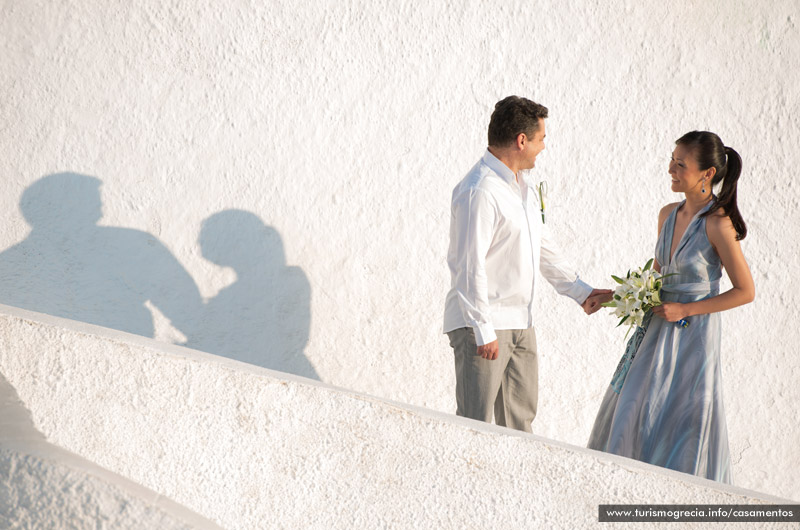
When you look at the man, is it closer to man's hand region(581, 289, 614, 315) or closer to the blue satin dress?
man's hand region(581, 289, 614, 315)

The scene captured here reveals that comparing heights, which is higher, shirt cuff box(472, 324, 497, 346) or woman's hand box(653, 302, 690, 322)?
woman's hand box(653, 302, 690, 322)

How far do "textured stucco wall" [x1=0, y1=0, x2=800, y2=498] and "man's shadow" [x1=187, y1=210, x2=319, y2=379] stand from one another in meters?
0.01

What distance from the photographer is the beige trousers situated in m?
3.23

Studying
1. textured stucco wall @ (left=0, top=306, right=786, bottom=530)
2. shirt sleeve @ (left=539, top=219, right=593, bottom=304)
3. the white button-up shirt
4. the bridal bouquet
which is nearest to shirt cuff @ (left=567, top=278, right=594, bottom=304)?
shirt sleeve @ (left=539, top=219, right=593, bottom=304)

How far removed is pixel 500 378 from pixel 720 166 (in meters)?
1.32

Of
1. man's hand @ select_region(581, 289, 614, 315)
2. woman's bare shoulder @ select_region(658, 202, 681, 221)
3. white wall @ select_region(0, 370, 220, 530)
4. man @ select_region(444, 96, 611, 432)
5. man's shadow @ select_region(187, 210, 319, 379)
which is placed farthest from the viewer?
man's shadow @ select_region(187, 210, 319, 379)

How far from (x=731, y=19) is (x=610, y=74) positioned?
884mm

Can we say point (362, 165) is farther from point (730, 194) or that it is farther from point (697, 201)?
point (730, 194)

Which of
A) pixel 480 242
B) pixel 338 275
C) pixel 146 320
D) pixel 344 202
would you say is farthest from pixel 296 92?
pixel 480 242

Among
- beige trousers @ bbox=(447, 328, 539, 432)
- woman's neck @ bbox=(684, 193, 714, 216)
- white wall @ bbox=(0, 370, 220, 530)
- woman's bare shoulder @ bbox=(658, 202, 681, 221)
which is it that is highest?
woman's neck @ bbox=(684, 193, 714, 216)

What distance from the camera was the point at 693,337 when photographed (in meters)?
3.19

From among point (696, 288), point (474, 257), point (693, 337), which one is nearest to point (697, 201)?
point (696, 288)

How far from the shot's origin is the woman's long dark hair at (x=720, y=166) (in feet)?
→ 10.2

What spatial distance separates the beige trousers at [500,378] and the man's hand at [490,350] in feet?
0.28
